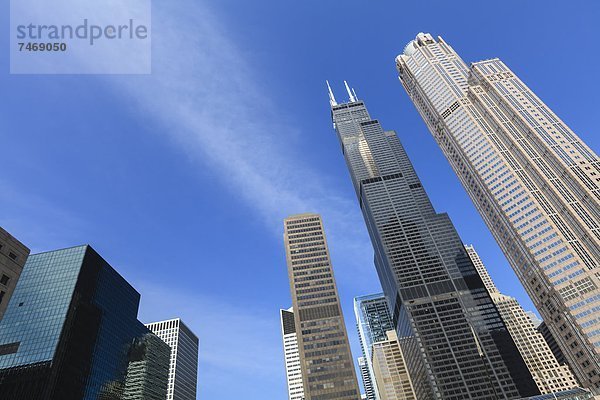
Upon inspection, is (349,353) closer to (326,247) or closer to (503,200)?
(326,247)

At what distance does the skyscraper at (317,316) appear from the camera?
131 meters

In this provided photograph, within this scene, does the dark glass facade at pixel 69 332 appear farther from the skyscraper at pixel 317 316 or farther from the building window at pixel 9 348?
the skyscraper at pixel 317 316

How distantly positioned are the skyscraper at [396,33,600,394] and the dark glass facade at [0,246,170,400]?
563 feet

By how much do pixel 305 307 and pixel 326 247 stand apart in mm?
33103

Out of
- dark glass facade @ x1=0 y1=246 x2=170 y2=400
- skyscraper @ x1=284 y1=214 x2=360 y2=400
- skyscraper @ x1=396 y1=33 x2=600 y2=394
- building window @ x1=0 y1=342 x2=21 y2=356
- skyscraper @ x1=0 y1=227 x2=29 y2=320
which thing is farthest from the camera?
skyscraper @ x1=396 y1=33 x2=600 y2=394

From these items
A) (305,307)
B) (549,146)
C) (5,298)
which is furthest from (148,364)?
(549,146)

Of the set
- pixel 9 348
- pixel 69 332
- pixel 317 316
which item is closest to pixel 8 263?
pixel 69 332

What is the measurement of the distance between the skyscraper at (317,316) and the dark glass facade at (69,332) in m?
73.1

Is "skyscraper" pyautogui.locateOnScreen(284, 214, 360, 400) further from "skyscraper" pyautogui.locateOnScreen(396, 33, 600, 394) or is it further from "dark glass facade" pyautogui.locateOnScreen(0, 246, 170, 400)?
"skyscraper" pyautogui.locateOnScreen(396, 33, 600, 394)

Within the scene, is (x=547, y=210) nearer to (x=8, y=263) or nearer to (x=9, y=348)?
(x=8, y=263)

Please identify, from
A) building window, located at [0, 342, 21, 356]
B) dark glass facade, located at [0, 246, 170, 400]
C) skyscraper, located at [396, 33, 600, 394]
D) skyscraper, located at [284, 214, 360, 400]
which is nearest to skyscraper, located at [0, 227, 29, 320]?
dark glass facade, located at [0, 246, 170, 400]

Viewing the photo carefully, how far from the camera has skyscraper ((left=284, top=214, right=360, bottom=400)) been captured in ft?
431

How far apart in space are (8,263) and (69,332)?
70.5 metres

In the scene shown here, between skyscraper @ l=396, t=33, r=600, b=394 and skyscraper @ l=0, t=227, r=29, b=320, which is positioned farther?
skyscraper @ l=396, t=33, r=600, b=394
